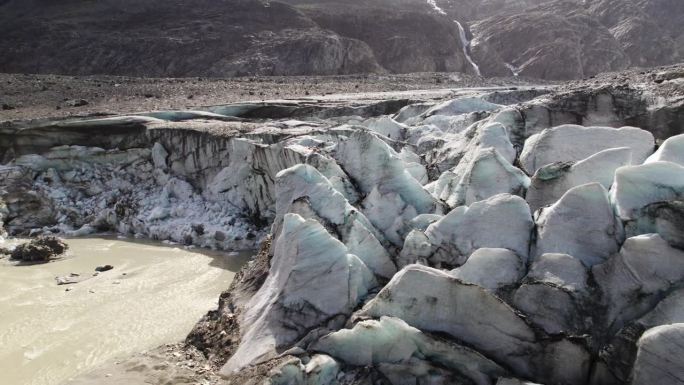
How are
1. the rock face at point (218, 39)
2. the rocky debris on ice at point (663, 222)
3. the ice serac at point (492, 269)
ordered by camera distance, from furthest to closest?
the rock face at point (218, 39) → the ice serac at point (492, 269) → the rocky debris on ice at point (663, 222)

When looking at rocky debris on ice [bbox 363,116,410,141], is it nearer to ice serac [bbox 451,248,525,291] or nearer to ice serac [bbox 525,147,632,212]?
ice serac [bbox 525,147,632,212]

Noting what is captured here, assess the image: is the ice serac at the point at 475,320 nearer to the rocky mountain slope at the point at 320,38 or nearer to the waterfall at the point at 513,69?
the rocky mountain slope at the point at 320,38

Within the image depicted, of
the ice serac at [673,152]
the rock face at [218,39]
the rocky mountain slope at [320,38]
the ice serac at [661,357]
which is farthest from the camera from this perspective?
the rocky mountain slope at [320,38]

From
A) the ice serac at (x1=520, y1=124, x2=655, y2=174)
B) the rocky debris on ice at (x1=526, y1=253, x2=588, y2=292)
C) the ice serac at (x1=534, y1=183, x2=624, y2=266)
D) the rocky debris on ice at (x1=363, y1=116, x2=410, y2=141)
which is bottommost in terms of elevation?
the rocky debris on ice at (x1=526, y1=253, x2=588, y2=292)

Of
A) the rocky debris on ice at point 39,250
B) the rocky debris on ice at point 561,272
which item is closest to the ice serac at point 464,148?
the rocky debris on ice at point 561,272

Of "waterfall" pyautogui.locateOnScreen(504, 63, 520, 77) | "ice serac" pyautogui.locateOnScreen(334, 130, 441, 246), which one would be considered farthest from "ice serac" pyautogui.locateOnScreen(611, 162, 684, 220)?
Answer: "waterfall" pyautogui.locateOnScreen(504, 63, 520, 77)

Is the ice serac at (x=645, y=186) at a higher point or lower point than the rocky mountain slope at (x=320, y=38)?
lower

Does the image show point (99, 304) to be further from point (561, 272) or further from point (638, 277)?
point (638, 277)
